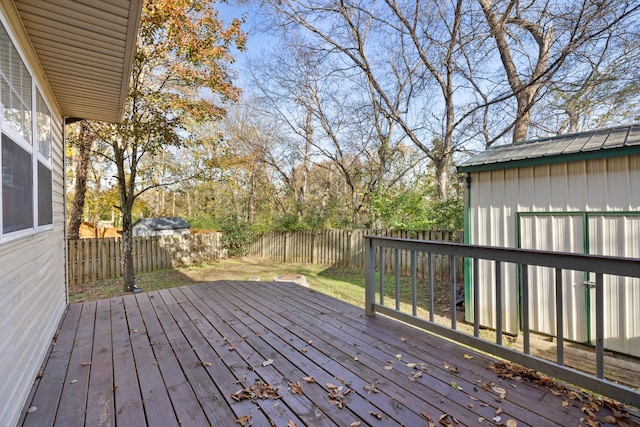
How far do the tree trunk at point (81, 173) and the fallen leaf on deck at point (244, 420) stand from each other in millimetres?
7533

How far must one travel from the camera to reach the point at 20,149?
2156 mm

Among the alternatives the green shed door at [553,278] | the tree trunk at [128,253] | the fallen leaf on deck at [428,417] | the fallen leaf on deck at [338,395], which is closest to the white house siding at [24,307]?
the fallen leaf on deck at [338,395]

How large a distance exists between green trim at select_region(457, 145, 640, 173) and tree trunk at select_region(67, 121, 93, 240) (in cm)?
794

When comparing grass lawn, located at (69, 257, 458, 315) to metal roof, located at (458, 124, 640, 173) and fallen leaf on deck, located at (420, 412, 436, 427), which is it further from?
fallen leaf on deck, located at (420, 412, 436, 427)

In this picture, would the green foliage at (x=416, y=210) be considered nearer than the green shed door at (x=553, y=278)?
No

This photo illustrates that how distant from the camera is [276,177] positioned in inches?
556

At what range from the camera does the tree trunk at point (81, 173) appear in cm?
682

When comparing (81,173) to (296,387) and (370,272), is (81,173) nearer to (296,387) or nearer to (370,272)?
(370,272)

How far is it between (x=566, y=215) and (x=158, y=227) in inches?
565

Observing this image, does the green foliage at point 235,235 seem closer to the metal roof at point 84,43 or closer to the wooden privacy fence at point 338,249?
the wooden privacy fence at point 338,249

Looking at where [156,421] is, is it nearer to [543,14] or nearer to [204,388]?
[204,388]

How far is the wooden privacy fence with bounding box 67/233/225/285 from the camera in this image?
25.3 feet

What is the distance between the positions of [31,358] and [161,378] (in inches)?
36.9

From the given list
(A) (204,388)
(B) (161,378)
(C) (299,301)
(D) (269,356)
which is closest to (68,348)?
(B) (161,378)
